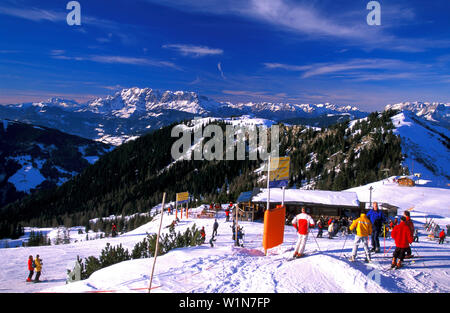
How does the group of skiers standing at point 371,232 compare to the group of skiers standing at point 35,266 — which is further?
the group of skiers standing at point 35,266

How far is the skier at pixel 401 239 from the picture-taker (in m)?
9.57

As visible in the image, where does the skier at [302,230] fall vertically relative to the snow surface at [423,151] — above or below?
below

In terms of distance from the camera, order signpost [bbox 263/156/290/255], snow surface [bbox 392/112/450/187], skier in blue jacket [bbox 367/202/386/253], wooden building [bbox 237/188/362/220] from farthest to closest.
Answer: snow surface [bbox 392/112/450/187] → wooden building [bbox 237/188/362/220] → signpost [bbox 263/156/290/255] → skier in blue jacket [bbox 367/202/386/253]

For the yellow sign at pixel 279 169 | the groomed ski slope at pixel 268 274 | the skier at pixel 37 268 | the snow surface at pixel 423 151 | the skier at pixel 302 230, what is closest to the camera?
the groomed ski slope at pixel 268 274

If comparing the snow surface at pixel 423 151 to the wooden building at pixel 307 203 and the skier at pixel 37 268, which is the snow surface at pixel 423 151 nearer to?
the wooden building at pixel 307 203

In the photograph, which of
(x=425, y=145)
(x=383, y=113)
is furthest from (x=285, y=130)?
(x=425, y=145)

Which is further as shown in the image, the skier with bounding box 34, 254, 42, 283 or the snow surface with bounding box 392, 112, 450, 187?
the snow surface with bounding box 392, 112, 450, 187

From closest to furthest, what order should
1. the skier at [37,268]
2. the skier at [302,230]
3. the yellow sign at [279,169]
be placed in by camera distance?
the skier at [302,230]
the yellow sign at [279,169]
the skier at [37,268]

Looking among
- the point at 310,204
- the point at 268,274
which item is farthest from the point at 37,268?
the point at 310,204

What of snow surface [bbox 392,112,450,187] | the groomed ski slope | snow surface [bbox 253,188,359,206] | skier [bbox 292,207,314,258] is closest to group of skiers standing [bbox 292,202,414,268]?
skier [bbox 292,207,314,258]

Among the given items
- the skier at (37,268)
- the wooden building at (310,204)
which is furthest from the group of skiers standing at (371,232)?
the wooden building at (310,204)

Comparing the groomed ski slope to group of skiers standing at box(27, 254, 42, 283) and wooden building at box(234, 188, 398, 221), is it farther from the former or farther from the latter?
wooden building at box(234, 188, 398, 221)

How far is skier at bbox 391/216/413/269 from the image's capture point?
9.57 meters
